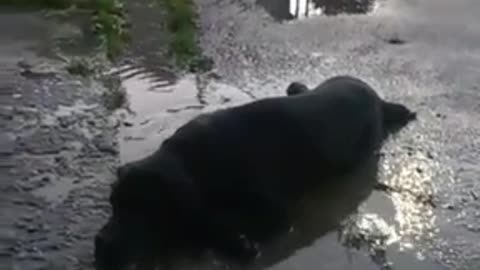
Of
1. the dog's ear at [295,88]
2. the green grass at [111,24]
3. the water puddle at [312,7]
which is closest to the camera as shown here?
the dog's ear at [295,88]

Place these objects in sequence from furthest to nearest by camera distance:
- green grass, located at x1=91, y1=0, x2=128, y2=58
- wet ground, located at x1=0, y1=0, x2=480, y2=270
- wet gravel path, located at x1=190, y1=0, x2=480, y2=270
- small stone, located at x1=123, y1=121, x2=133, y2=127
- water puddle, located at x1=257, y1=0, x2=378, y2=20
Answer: water puddle, located at x1=257, y1=0, x2=378, y2=20
green grass, located at x1=91, y1=0, x2=128, y2=58
small stone, located at x1=123, y1=121, x2=133, y2=127
wet gravel path, located at x1=190, y1=0, x2=480, y2=270
wet ground, located at x1=0, y1=0, x2=480, y2=270

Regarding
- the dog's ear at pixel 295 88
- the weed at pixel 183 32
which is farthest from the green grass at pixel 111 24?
the dog's ear at pixel 295 88

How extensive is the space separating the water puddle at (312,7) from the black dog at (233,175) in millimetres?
2761

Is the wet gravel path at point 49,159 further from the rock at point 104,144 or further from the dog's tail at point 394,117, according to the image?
the dog's tail at point 394,117

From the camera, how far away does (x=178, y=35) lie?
736cm

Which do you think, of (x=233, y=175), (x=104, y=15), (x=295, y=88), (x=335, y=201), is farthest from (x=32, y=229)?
(x=104, y=15)

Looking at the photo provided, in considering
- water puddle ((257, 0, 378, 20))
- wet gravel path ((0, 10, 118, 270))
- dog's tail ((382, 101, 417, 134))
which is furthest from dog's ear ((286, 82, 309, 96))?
water puddle ((257, 0, 378, 20))

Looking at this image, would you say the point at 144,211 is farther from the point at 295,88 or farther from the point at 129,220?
the point at 295,88

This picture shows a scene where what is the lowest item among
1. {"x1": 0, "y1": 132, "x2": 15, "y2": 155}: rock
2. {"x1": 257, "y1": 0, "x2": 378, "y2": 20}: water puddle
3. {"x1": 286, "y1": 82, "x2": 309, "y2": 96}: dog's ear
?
{"x1": 257, "y1": 0, "x2": 378, "y2": 20}: water puddle

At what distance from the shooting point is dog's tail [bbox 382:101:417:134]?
580cm

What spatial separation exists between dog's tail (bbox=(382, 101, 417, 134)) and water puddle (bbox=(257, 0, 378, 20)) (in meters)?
2.32

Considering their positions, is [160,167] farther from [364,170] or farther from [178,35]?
[178,35]

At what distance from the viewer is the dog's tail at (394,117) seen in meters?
5.80

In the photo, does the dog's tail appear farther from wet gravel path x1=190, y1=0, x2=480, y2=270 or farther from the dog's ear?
the dog's ear
